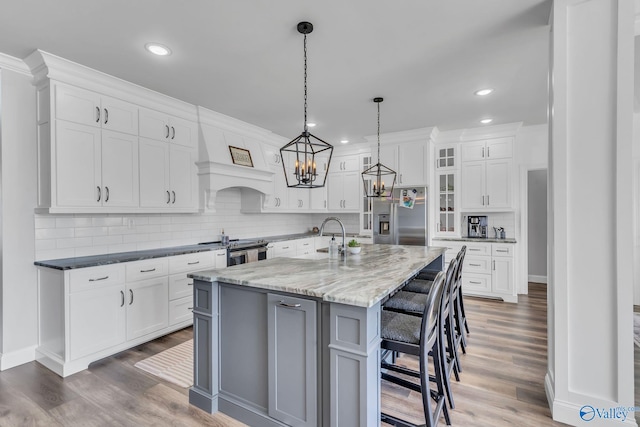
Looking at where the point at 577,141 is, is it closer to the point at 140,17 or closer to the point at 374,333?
the point at 374,333

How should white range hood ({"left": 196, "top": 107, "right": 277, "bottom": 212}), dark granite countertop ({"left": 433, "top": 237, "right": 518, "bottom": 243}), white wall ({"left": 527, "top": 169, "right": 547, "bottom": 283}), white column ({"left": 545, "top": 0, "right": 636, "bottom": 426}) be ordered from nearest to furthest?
white column ({"left": 545, "top": 0, "right": 636, "bottom": 426})
white range hood ({"left": 196, "top": 107, "right": 277, "bottom": 212})
dark granite countertop ({"left": 433, "top": 237, "right": 518, "bottom": 243})
white wall ({"left": 527, "top": 169, "right": 547, "bottom": 283})

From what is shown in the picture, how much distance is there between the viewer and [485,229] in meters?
5.29

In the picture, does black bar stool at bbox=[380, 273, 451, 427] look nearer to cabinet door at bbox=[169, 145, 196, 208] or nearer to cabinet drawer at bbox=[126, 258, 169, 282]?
cabinet drawer at bbox=[126, 258, 169, 282]

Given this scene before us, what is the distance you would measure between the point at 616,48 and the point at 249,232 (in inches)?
190

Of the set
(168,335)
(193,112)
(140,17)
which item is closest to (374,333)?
(140,17)

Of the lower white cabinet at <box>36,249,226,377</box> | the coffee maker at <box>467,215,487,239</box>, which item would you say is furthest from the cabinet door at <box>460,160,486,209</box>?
the lower white cabinet at <box>36,249,226,377</box>

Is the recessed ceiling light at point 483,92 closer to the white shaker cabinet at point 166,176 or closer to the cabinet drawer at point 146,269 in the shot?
the white shaker cabinet at point 166,176

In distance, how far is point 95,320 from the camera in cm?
283

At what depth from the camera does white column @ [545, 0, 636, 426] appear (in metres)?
1.83

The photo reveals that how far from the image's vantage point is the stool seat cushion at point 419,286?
2796 mm

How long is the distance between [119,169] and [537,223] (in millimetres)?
6514

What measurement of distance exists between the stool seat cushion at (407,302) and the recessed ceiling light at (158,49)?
8.92ft

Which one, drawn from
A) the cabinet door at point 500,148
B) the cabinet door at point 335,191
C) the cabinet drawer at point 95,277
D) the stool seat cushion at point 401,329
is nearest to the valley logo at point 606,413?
the stool seat cushion at point 401,329

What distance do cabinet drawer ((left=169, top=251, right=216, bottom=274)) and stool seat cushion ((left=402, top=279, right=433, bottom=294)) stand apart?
2.41 metres
